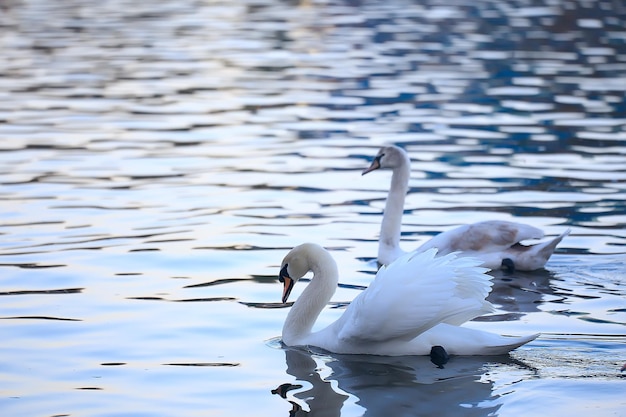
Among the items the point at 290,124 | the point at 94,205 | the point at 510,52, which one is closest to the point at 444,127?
the point at 290,124

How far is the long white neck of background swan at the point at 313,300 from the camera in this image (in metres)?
8.84

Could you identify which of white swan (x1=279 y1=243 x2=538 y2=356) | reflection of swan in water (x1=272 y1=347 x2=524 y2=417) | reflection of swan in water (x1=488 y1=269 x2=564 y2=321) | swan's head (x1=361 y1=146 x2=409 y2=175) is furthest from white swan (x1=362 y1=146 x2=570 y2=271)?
reflection of swan in water (x1=272 y1=347 x2=524 y2=417)

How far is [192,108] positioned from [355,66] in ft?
18.3

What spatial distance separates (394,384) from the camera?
25.8 feet

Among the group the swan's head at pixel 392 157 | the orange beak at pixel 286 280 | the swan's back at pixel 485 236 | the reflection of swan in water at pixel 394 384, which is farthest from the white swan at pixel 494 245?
the reflection of swan in water at pixel 394 384

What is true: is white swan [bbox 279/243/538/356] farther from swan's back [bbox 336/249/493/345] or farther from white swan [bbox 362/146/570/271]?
white swan [bbox 362/146/570/271]

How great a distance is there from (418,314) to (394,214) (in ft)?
12.1

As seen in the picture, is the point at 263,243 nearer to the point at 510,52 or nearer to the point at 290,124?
the point at 290,124

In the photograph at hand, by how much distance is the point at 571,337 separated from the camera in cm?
874

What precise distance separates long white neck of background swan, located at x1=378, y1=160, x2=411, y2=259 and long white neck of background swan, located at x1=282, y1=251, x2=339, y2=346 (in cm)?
254

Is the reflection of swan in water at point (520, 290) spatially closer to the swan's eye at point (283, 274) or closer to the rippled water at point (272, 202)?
the rippled water at point (272, 202)

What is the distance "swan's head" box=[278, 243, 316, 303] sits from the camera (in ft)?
29.2

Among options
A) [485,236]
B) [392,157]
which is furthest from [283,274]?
[392,157]

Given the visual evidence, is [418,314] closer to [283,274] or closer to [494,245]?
[283,274]
